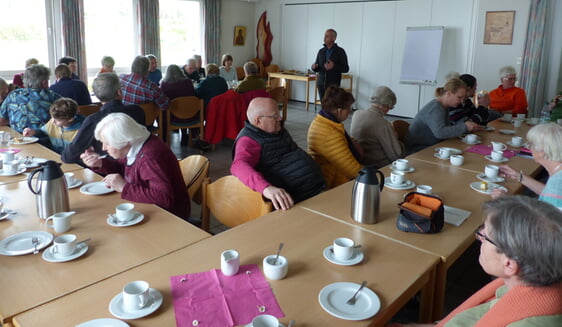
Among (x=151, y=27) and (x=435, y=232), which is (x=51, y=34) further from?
(x=435, y=232)

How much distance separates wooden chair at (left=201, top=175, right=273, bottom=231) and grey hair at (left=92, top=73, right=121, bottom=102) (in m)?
1.54

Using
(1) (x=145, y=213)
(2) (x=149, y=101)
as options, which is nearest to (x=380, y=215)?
(1) (x=145, y=213)

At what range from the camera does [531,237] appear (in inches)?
41.8

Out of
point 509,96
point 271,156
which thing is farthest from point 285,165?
point 509,96

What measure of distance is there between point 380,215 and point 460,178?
88 centimetres

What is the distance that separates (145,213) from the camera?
2023 mm

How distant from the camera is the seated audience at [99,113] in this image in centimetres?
299

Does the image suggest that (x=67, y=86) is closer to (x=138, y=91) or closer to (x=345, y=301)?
(x=138, y=91)

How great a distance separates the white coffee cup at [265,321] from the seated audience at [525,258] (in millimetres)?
550

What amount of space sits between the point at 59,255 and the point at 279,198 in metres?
0.98

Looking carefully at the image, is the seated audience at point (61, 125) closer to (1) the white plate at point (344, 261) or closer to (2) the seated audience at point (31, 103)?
(2) the seated audience at point (31, 103)

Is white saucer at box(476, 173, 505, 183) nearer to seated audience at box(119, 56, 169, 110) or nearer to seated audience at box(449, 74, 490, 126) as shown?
seated audience at box(449, 74, 490, 126)

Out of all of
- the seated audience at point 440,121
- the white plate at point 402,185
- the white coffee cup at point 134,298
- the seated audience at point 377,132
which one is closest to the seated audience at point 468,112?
the seated audience at point 440,121

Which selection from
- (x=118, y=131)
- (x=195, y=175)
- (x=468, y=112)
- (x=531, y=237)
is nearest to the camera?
(x=531, y=237)
